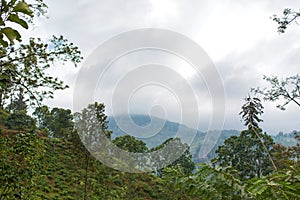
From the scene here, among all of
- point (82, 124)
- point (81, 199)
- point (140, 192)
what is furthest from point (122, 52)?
point (140, 192)

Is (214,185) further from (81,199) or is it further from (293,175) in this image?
(81,199)

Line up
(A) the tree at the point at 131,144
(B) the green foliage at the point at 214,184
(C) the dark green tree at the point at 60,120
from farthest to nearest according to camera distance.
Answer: (C) the dark green tree at the point at 60,120 → (A) the tree at the point at 131,144 → (B) the green foliage at the point at 214,184

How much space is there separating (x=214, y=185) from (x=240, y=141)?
31123mm

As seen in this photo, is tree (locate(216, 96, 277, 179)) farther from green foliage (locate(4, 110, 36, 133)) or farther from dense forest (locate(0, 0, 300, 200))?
green foliage (locate(4, 110, 36, 133))

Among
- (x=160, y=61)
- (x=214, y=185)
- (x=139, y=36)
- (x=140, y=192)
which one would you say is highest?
(x=139, y=36)

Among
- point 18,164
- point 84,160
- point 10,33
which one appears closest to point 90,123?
point 84,160

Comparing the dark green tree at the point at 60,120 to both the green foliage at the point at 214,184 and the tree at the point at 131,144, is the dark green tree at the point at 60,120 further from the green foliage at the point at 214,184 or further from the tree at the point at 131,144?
the green foliage at the point at 214,184

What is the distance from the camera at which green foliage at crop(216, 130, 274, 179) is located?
96.9 feet

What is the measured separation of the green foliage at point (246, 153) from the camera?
1163 inches

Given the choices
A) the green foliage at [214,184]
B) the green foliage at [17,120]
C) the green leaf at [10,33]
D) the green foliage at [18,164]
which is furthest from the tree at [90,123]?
the green foliage at [17,120]

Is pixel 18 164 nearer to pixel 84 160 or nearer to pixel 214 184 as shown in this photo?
pixel 214 184

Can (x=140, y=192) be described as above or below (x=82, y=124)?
below

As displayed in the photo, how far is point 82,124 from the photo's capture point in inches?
522

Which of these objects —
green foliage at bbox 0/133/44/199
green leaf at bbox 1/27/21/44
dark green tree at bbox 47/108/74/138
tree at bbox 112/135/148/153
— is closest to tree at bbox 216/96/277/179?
tree at bbox 112/135/148/153
